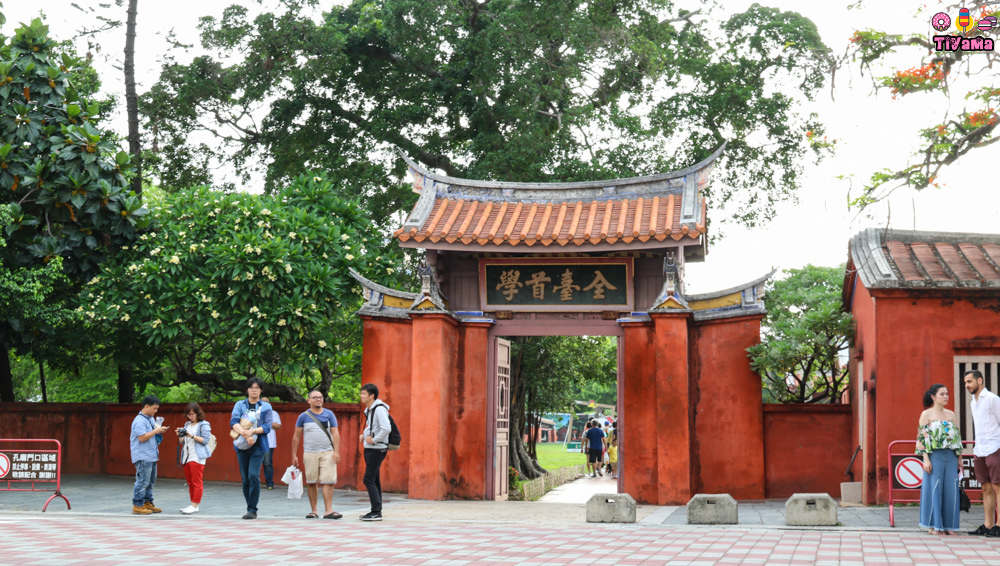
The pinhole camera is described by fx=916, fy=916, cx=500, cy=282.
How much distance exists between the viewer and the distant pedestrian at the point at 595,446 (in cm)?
2431

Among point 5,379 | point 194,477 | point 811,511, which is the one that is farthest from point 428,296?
point 5,379

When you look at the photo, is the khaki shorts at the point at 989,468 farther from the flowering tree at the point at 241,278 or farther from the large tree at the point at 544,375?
the large tree at the point at 544,375

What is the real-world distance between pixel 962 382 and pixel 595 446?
14.0m

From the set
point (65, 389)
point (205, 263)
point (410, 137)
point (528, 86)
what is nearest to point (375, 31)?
point (410, 137)

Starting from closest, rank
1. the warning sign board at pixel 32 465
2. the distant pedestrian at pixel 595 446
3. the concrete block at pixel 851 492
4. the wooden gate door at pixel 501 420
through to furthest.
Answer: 1. the warning sign board at pixel 32 465
2. the concrete block at pixel 851 492
3. the wooden gate door at pixel 501 420
4. the distant pedestrian at pixel 595 446

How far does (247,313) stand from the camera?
565 inches

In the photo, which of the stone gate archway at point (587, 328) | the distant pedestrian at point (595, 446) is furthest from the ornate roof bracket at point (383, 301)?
the distant pedestrian at point (595, 446)

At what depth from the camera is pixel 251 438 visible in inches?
393

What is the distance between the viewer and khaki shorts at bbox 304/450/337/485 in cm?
995

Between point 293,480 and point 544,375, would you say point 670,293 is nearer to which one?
point 293,480

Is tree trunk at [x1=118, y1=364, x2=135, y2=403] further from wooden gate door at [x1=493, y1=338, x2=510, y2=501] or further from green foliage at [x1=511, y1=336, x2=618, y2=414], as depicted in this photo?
wooden gate door at [x1=493, y1=338, x2=510, y2=501]

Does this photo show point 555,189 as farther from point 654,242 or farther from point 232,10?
point 232,10

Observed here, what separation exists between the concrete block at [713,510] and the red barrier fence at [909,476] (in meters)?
1.60

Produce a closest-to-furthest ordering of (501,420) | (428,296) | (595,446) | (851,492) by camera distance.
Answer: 1. (851,492)
2. (428,296)
3. (501,420)
4. (595,446)
